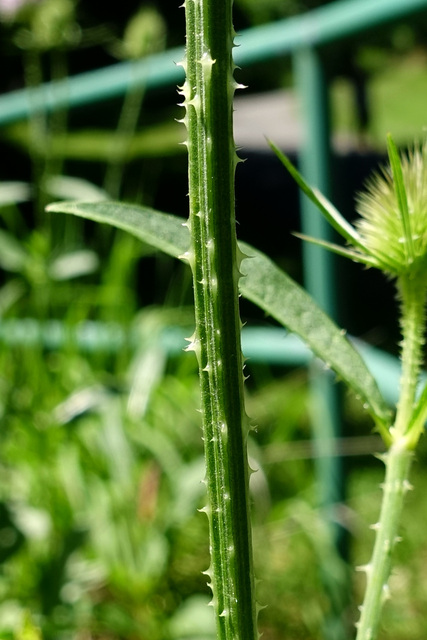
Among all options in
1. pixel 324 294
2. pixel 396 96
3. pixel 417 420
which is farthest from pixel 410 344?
pixel 396 96

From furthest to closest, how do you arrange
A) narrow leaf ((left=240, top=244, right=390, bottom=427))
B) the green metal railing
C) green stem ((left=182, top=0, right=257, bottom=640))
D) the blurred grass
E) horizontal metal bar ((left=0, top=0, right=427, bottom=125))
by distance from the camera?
the blurred grass < the green metal railing < horizontal metal bar ((left=0, top=0, right=427, bottom=125)) < narrow leaf ((left=240, top=244, right=390, bottom=427)) < green stem ((left=182, top=0, right=257, bottom=640))

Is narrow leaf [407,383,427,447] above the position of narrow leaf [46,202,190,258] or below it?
below

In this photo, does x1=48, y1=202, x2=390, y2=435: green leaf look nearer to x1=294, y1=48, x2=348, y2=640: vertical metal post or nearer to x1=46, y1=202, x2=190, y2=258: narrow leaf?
x1=46, y1=202, x2=190, y2=258: narrow leaf

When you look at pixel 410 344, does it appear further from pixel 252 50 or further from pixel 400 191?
pixel 252 50

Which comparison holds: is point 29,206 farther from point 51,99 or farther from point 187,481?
point 187,481

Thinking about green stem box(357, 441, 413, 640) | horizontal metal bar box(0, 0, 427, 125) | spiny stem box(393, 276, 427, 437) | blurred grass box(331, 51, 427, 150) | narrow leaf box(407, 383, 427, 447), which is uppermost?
blurred grass box(331, 51, 427, 150)

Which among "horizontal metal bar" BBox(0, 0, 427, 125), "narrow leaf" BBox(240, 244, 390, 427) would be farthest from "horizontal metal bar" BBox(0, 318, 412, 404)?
"narrow leaf" BBox(240, 244, 390, 427)

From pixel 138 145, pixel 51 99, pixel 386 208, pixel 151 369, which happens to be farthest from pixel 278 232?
pixel 386 208

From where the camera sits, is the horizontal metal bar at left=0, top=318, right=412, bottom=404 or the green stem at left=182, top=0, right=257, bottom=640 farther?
the horizontal metal bar at left=0, top=318, right=412, bottom=404
